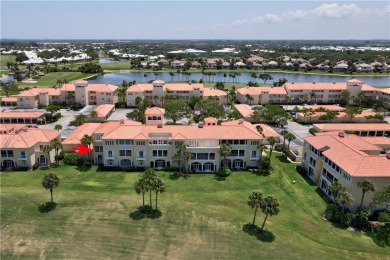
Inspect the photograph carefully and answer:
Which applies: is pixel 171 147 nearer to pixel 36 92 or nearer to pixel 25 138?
pixel 25 138

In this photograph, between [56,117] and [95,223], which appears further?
[56,117]

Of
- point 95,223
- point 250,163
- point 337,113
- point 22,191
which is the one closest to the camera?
point 95,223

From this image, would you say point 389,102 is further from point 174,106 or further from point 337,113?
point 174,106

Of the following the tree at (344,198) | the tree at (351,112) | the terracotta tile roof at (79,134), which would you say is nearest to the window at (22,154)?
the terracotta tile roof at (79,134)

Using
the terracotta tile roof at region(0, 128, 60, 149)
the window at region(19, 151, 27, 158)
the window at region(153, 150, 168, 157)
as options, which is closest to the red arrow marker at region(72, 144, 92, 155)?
the terracotta tile roof at region(0, 128, 60, 149)

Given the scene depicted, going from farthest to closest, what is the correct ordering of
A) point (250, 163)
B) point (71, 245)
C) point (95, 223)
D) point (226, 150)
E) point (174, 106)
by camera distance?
point (174, 106), point (250, 163), point (226, 150), point (95, 223), point (71, 245)

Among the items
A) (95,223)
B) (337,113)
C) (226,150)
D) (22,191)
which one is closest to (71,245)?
(95,223)

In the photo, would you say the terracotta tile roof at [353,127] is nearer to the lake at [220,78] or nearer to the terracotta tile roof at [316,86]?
the terracotta tile roof at [316,86]
